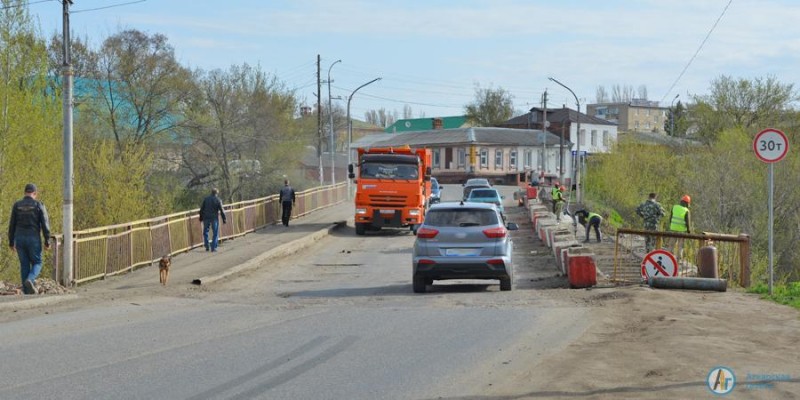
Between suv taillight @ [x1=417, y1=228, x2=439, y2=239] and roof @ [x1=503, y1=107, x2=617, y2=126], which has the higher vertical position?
roof @ [x1=503, y1=107, x2=617, y2=126]

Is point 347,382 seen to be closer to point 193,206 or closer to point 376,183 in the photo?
point 376,183

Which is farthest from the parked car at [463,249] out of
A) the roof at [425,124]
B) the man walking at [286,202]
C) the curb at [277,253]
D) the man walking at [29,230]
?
the roof at [425,124]

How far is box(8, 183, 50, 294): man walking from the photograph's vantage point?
626 inches

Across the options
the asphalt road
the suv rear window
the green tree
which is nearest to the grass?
the asphalt road

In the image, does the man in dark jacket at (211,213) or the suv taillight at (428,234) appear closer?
the suv taillight at (428,234)

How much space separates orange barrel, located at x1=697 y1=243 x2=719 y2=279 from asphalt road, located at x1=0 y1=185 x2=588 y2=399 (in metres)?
3.24

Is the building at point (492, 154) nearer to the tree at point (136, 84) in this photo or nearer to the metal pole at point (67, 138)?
the tree at point (136, 84)

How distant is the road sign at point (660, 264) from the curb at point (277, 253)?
28.4 feet

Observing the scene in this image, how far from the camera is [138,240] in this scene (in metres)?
22.5

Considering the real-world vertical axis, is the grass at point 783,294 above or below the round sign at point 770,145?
below

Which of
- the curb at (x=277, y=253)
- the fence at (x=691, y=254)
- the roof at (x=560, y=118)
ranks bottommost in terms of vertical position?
the curb at (x=277, y=253)

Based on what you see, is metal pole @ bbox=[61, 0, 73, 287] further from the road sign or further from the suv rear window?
the road sign

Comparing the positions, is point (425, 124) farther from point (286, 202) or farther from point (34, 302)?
point (34, 302)

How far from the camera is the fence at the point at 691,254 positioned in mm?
17016
